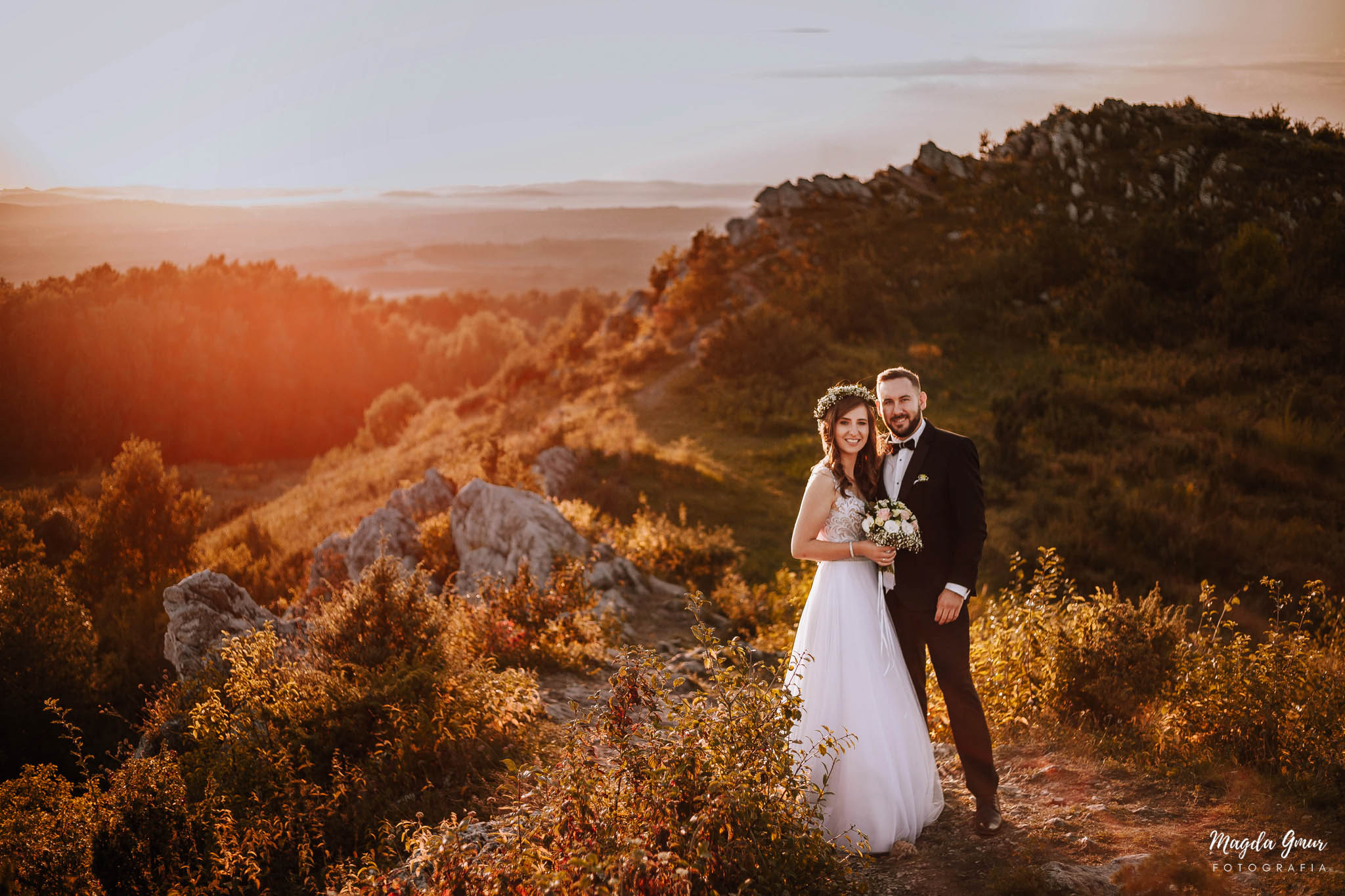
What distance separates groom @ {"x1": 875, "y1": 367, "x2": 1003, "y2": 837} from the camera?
4.68 metres

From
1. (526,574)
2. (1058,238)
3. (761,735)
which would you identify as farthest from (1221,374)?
(761,735)

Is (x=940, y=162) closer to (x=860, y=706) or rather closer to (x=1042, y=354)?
(x=1042, y=354)

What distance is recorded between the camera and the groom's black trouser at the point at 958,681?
4.71m

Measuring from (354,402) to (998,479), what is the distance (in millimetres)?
41782

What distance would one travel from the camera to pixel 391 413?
41.6m

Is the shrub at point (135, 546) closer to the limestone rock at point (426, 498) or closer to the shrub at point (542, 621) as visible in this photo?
the limestone rock at point (426, 498)

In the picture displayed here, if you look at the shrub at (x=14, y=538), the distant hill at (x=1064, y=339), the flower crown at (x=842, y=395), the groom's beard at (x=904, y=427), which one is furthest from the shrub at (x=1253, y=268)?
the shrub at (x=14, y=538)

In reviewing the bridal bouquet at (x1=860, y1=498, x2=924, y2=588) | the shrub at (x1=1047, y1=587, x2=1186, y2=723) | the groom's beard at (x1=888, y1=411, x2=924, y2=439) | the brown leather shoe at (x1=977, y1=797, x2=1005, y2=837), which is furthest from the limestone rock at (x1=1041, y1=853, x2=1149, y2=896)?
the groom's beard at (x1=888, y1=411, x2=924, y2=439)

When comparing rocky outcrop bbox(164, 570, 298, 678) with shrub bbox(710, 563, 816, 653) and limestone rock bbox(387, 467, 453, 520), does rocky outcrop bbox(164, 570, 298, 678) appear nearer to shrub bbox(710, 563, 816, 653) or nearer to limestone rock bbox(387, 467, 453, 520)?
limestone rock bbox(387, 467, 453, 520)

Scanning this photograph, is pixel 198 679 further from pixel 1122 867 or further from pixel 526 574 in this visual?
pixel 1122 867

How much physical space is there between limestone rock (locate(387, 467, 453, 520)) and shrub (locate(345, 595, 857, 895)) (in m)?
11.6

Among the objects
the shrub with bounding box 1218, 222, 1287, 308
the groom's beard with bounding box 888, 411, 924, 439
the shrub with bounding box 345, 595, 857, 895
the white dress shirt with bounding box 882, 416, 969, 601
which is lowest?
the shrub with bounding box 345, 595, 857, 895

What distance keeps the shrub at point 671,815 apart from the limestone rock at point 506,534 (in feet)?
22.9

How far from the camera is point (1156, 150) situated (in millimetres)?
40500
